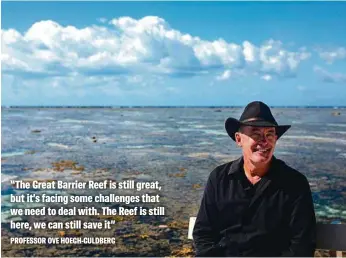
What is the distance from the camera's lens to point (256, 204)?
208 centimetres

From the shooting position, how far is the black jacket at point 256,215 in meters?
2.01

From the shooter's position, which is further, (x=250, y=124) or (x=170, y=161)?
(x=170, y=161)

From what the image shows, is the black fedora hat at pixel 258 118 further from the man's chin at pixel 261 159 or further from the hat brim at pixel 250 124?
the man's chin at pixel 261 159

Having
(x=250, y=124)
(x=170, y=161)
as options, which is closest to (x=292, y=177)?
(x=250, y=124)

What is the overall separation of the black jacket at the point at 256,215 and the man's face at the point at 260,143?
0.07m

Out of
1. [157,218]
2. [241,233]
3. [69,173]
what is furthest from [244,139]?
[69,173]

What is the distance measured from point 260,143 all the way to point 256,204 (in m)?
0.31

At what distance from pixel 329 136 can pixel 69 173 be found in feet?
23.7

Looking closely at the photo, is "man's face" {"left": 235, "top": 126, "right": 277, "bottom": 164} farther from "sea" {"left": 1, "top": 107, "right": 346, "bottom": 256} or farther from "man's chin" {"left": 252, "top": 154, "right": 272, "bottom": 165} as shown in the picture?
"sea" {"left": 1, "top": 107, "right": 346, "bottom": 256}

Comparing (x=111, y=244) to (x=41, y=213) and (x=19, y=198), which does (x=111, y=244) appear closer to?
(x=41, y=213)

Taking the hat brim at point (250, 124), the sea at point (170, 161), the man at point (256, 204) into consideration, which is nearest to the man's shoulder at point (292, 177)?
the man at point (256, 204)

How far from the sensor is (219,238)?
2.21 meters

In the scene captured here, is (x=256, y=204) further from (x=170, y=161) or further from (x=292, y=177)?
(x=170, y=161)

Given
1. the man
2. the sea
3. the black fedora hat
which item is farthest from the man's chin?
the sea
